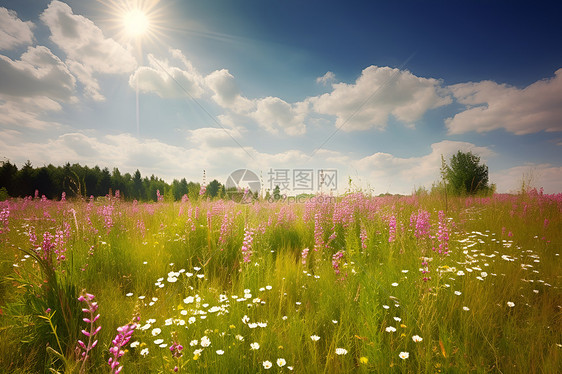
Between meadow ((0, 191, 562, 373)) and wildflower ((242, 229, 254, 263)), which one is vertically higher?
wildflower ((242, 229, 254, 263))

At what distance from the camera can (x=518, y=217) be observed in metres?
7.12

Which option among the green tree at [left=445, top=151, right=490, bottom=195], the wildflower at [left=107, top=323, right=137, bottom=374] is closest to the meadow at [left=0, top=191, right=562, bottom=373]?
the wildflower at [left=107, top=323, right=137, bottom=374]

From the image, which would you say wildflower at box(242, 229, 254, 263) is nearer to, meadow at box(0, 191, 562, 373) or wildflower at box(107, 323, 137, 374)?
meadow at box(0, 191, 562, 373)

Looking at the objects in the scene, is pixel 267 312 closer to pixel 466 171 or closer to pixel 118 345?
pixel 118 345

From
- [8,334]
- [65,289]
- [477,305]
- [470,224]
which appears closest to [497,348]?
[477,305]

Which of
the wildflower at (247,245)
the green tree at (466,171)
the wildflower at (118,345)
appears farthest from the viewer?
the green tree at (466,171)

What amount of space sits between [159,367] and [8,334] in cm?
165

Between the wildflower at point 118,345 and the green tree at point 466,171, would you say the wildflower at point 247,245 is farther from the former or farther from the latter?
the green tree at point 466,171

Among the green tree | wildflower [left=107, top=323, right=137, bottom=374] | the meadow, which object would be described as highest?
the green tree

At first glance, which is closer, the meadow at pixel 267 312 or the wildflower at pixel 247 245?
the meadow at pixel 267 312

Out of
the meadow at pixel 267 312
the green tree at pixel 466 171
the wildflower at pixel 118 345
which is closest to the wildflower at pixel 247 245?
the meadow at pixel 267 312

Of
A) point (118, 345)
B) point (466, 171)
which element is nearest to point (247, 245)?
point (118, 345)

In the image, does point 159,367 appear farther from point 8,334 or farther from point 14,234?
point 14,234

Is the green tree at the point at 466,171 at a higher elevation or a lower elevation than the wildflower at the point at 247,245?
higher
